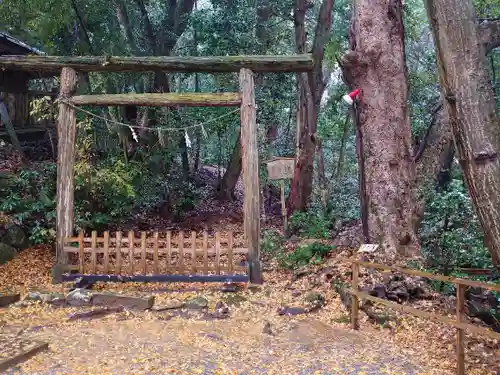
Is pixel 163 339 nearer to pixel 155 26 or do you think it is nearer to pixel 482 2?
pixel 482 2

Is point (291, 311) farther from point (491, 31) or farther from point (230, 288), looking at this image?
point (491, 31)

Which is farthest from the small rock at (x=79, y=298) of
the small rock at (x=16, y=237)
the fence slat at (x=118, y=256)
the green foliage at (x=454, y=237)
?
the green foliage at (x=454, y=237)

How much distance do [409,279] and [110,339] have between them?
4.60 meters

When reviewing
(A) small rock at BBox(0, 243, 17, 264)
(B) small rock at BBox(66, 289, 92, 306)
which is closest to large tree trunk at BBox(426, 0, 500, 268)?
(B) small rock at BBox(66, 289, 92, 306)

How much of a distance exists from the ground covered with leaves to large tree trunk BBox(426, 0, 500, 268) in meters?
2.11

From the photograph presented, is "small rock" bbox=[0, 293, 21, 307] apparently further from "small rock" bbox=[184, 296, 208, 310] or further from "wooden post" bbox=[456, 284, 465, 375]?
"wooden post" bbox=[456, 284, 465, 375]

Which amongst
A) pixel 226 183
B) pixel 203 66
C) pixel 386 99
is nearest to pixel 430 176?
pixel 386 99

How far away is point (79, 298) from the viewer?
7.09 metres

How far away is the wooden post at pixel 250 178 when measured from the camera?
8289mm

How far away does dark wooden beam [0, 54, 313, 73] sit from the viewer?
8.45 metres

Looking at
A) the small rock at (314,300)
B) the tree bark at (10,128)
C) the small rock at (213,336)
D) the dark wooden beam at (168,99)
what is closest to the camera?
the small rock at (213,336)

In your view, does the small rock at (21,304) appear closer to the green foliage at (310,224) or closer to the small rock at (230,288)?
the small rock at (230,288)

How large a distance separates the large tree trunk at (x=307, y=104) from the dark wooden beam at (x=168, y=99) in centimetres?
453

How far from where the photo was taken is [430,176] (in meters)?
11.2
